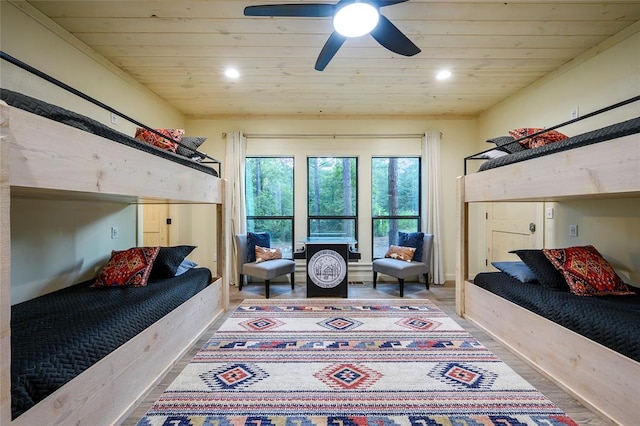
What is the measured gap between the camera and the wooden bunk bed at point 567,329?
134 centimetres

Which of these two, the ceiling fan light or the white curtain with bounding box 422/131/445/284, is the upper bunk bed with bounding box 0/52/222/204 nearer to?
the ceiling fan light

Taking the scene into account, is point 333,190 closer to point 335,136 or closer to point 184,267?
point 335,136

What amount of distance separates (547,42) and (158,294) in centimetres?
377

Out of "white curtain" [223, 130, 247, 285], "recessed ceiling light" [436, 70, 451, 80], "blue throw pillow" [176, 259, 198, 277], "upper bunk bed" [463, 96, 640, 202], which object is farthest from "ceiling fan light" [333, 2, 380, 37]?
"white curtain" [223, 130, 247, 285]

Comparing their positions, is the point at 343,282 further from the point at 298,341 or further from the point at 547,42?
the point at 547,42

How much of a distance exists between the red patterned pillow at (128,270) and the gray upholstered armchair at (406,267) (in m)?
2.68

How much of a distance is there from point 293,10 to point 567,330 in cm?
254

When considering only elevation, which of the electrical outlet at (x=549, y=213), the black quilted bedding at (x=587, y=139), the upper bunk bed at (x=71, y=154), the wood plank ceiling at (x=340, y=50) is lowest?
the electrical outlet at (x=549, y=213)

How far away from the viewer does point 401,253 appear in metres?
3.90

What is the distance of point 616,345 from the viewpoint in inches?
54.8

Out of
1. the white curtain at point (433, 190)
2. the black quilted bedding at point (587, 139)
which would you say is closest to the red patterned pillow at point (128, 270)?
the black quilted bedding at point (587, 139)

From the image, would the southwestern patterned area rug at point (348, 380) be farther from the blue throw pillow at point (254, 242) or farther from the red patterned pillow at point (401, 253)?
the blue throw pillow at point (254, 242)

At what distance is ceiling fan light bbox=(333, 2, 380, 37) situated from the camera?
1679 mm

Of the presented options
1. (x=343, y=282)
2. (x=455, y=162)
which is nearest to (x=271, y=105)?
(x=343, y=282)
